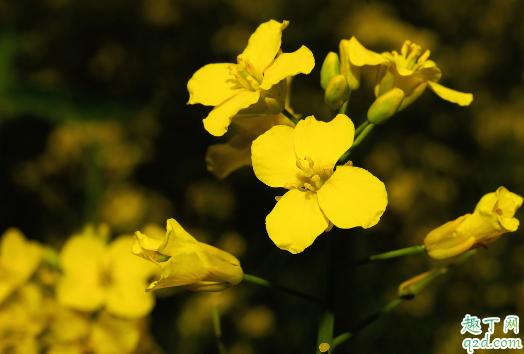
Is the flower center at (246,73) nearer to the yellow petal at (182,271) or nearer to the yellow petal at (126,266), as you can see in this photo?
the yellow petal at (182,271)

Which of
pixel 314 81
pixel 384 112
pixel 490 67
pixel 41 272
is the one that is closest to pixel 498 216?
pixel 384 112

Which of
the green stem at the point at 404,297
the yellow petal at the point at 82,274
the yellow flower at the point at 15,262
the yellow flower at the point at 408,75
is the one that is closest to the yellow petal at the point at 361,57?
the yellow flower at the point at 408,75

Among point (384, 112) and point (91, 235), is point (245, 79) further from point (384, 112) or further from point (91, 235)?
point (91, 235)

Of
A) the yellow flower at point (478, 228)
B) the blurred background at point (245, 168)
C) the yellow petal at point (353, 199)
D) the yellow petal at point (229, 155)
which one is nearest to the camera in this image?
the yellow petal at point (353, 199)

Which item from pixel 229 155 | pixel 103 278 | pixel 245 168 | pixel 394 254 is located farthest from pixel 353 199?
pixel 245 168

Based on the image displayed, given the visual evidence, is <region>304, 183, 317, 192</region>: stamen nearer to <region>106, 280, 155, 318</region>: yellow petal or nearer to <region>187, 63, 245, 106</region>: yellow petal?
<region>187, 63, 245, 106</region>: yellow petal
